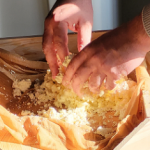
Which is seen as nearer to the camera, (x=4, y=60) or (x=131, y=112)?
(x=131, y=112)

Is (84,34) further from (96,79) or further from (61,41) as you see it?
(96,79)

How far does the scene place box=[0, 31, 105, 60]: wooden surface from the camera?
2.72 ft

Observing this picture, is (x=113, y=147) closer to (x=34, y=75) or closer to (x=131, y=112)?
(x=131, y=112)

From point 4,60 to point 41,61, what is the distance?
152 mm

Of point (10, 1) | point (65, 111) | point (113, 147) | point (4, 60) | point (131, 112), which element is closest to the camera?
point (113, 147)

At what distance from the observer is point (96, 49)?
48 cm

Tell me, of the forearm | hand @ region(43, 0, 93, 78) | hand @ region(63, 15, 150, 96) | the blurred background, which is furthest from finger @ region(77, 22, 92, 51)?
the blurred background

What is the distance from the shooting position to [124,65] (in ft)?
1.54

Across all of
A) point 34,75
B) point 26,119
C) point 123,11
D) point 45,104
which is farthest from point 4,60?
point 123,11

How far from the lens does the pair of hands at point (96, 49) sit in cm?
45

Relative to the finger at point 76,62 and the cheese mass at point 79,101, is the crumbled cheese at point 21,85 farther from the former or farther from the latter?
the finger at point 76,62

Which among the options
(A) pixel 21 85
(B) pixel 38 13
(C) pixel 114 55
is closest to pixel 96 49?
(C) pixel 114 55

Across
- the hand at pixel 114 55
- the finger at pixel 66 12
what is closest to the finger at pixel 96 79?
the hand at pixel 114 55

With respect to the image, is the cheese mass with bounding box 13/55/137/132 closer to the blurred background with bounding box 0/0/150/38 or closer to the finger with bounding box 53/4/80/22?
the finger with bounding box 53/4/80/22
